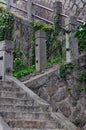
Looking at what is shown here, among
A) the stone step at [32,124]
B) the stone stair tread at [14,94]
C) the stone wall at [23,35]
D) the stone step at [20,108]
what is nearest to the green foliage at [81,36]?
the stone stair tread at [14,94]

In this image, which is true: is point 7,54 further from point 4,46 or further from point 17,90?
point 17,90

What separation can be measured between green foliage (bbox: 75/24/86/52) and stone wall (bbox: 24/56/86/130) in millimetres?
1284

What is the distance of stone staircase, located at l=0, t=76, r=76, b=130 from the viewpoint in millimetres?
7412

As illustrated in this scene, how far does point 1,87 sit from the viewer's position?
29.5 ft

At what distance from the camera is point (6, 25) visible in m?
18.2

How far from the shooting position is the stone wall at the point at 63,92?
10.4 metres

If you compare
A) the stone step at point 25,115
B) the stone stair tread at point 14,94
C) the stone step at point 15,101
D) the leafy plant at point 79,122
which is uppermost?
the stone stair tread at point 14,94

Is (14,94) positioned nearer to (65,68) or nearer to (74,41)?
(65,68)

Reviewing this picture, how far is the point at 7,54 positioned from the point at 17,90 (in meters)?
1.52

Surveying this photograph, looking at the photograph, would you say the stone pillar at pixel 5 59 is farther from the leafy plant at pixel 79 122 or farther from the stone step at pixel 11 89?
the leafy plant at pixel 79 122

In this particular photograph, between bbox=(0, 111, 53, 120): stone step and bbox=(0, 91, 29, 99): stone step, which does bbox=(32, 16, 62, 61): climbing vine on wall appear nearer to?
bbox=(0, 91, 29, 99): stone step

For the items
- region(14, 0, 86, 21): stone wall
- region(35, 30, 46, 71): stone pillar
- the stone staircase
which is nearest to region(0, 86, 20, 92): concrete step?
the stone staircase

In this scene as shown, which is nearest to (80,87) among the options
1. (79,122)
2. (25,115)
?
(79,122)

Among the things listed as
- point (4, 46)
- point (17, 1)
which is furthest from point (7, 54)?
point (17, 1)
